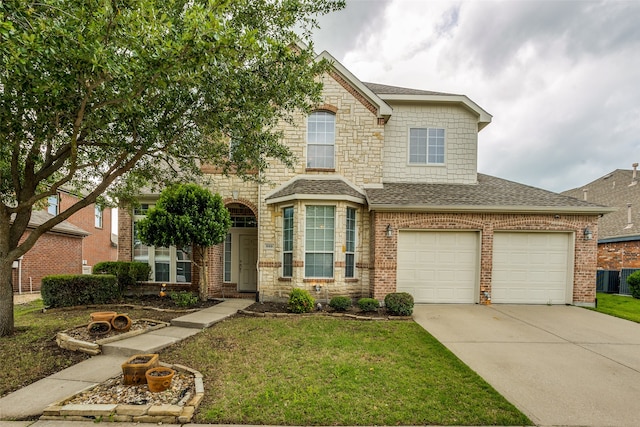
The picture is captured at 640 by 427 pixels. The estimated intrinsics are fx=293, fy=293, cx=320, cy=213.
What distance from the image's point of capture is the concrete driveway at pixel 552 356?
12.0 feet

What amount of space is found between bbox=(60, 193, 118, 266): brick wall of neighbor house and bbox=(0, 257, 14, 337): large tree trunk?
15.0 meters

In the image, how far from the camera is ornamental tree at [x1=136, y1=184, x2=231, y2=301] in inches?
336

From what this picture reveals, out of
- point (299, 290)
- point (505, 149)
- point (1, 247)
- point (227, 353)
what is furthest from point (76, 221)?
point (505, 149)

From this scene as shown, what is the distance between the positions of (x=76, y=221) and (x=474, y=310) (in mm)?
23673

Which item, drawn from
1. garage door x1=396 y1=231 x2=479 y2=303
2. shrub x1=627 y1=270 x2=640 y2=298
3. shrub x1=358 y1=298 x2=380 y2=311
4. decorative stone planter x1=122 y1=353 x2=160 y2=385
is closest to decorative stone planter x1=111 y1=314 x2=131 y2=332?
decorative stone planter x1=122 y1=353 x2=160 y2=385

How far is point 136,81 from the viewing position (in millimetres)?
4430

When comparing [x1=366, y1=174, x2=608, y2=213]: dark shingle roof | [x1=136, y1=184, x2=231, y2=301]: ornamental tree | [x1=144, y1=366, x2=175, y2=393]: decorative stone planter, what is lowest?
[x1=144, y1=366, x2=175, y2=393]: decorative stone planter

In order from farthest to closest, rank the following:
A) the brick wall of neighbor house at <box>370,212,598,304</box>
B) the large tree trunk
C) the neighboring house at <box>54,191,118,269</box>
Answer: the neighboring house at <box>54,191,118,269</box>, the brick wall of neighbor house at <box>370,212,598,304</box>, the large tree trunk

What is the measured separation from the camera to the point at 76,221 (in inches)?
772

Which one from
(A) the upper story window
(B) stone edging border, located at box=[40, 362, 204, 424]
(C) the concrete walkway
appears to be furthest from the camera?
(A) the upper story window

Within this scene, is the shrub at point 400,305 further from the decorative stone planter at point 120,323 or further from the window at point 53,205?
the window at point 53,205

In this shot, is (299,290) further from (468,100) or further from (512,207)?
(468,100)

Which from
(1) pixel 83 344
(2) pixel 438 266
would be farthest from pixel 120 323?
(2) pixel 438 266

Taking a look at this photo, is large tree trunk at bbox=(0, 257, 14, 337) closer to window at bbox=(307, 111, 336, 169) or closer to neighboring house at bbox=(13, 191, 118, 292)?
neighboring house at bbox=(13, 191, 118, 292)
